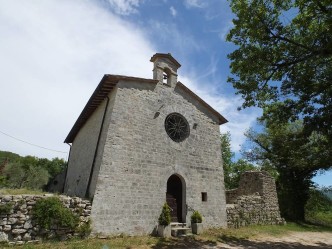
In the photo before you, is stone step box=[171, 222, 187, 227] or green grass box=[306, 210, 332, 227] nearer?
stone step box=[171, 222, 187, 227]

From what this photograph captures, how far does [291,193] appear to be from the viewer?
21.9 metres

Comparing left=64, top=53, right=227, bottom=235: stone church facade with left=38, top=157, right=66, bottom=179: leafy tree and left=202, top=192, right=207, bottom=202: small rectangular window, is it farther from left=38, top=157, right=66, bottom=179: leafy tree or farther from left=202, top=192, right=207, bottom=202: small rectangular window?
left=38, top=157, right=66, bottom=179: leafy tree

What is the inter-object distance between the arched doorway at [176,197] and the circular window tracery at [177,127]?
6.98ft

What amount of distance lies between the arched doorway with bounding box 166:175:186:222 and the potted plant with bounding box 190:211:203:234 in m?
0.65

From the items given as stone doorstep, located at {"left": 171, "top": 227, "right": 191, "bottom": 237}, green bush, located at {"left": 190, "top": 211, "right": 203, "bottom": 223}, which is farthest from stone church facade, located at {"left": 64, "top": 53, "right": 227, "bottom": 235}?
stone doorstep, located at {"left": 171, "top": 227, "right": 191, "bottom": 237}

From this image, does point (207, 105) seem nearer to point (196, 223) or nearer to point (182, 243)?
point (196, 223)

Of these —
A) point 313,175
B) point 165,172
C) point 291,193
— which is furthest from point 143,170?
point 313,175

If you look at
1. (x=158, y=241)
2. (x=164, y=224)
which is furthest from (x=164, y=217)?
(x=158, y=241)

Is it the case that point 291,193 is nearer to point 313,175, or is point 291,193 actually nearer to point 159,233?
point 313,175

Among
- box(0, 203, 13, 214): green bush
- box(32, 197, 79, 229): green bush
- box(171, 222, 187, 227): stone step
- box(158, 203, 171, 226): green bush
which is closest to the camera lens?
box(0, 203, 13, 214): green bush

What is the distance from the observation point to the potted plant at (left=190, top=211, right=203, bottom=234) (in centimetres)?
1223

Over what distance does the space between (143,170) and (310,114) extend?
760 cm

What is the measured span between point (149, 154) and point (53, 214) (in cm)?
487

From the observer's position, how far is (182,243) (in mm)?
10227
